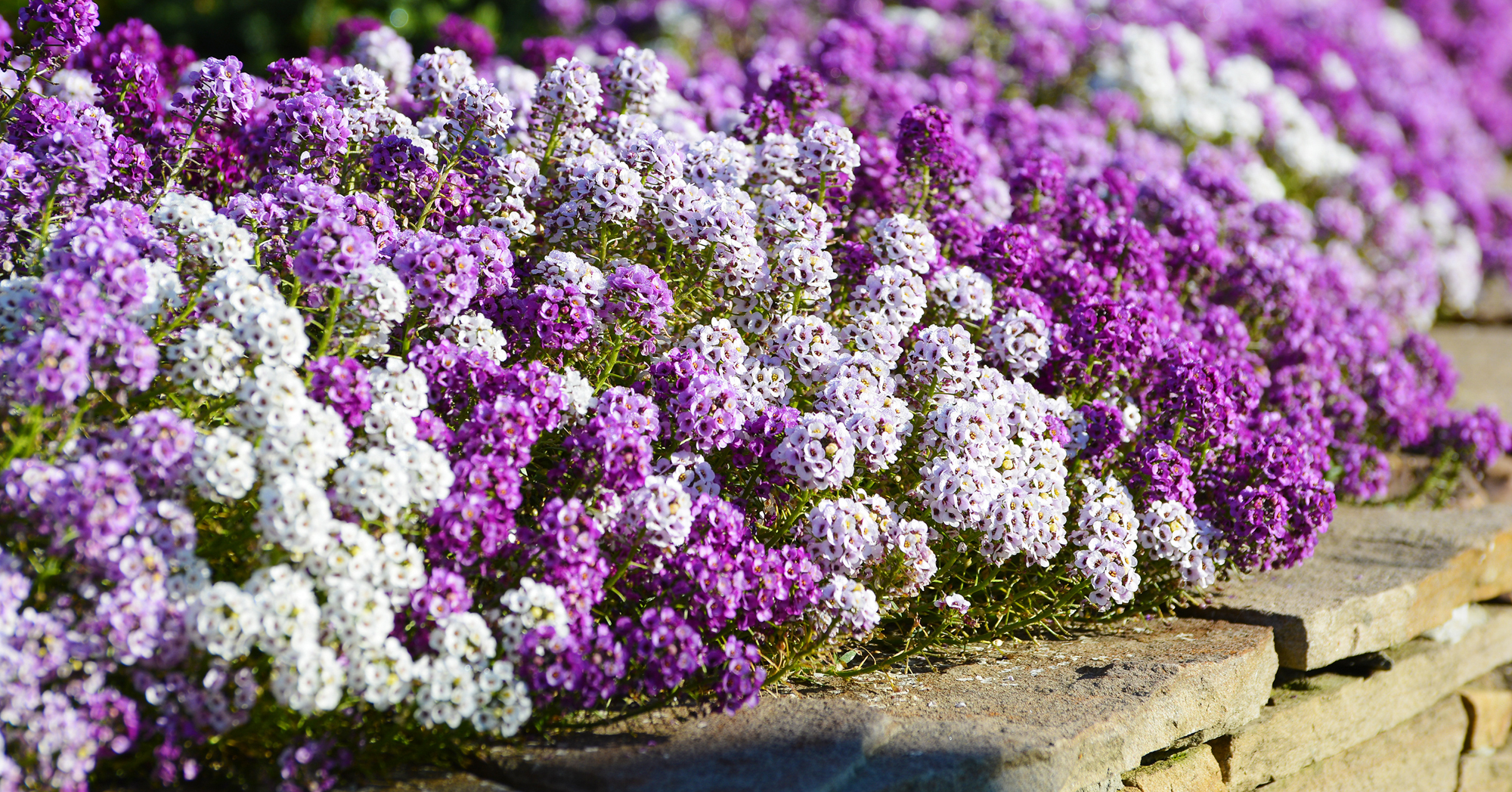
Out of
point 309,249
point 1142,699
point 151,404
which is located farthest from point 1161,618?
point 151,404

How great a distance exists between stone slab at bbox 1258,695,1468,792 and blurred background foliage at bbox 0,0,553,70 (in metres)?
6.20

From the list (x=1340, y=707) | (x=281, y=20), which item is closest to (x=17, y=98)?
(x=1340, y=707)

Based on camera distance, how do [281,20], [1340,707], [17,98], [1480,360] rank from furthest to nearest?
1. [281,20]
2. [1480,360]
3. [1340,707]
4. [17,98]

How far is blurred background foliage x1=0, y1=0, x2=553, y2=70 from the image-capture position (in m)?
7.78

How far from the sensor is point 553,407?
302cm

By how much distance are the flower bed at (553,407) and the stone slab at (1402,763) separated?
0.66m

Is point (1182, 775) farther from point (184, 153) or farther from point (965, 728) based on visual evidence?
point (184, 153)

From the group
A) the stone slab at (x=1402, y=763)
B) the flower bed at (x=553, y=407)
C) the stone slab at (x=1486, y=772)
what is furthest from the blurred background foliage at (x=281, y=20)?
the stone slab at (x=1486, y=772)

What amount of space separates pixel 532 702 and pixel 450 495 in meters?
0.50

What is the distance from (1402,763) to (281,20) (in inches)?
305

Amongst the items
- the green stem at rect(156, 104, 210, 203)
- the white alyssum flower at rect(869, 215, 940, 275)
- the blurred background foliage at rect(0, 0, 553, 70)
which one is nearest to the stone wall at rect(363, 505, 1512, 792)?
the white alyssum flower at rect(869, 215, 940, 275)

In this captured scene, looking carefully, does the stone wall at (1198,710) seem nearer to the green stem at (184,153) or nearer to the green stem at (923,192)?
the green stem at (923,192)

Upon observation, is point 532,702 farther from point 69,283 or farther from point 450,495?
point 69,283

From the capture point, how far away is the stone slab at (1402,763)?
383 cm
